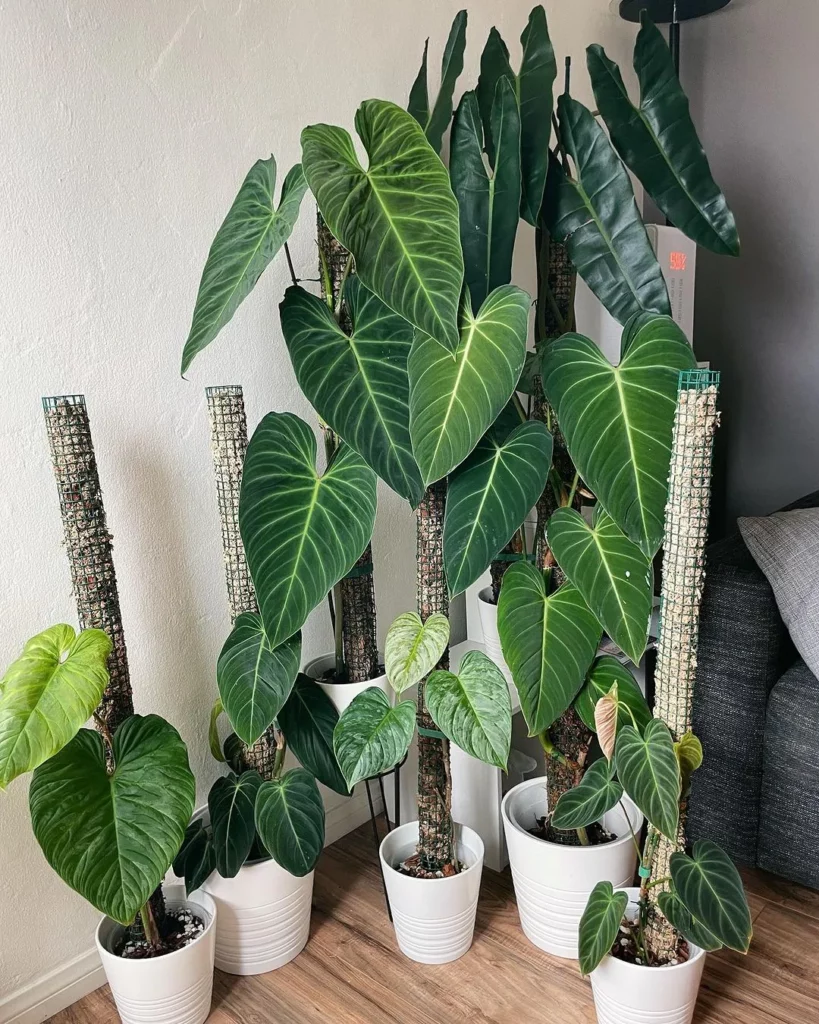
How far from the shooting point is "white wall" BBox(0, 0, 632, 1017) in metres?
1.21

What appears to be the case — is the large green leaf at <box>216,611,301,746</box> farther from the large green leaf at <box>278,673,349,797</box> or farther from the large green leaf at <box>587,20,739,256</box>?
the large green leaf at <box>587,20,739,256</box>

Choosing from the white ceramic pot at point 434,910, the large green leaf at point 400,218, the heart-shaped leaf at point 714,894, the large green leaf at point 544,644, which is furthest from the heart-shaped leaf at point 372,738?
the large green leaf at point 400,218

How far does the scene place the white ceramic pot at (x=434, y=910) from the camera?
138 cm

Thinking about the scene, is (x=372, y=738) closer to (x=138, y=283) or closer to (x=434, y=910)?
(x=434, y=910)

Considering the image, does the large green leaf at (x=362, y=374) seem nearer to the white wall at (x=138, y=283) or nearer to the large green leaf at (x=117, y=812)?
the white wall at (x=138, y=283)

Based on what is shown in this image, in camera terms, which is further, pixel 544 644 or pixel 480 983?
pixel 480 983

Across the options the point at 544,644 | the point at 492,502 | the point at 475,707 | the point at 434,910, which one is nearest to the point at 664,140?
the point at 492,502

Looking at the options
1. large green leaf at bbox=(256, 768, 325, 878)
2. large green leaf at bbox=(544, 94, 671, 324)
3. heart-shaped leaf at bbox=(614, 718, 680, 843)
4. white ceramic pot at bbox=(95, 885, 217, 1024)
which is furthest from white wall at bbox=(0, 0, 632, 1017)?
heart-shaped leaf at bbox=(614, 718, 680, 843)

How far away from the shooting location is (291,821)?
130cm

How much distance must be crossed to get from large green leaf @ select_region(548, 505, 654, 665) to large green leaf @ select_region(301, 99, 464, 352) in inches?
13.3

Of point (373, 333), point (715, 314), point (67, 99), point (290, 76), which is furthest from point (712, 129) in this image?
point (67, 99)

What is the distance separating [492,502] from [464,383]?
174 millimetres

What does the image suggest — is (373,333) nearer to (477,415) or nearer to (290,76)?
(477,415)

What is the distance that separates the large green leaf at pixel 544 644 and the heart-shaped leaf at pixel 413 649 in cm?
9
